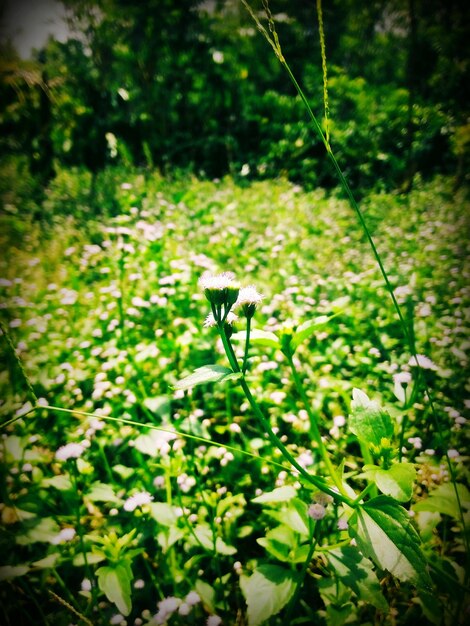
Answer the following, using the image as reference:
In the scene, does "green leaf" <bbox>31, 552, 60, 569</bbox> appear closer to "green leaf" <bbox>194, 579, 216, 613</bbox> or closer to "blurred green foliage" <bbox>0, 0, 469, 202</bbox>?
"green leaf" <bbox>194, 579, 216, 613</bbox>

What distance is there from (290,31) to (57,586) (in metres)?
12.0

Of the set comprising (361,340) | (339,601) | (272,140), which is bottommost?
(339,601)

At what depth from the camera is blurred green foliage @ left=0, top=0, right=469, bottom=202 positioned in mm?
6469

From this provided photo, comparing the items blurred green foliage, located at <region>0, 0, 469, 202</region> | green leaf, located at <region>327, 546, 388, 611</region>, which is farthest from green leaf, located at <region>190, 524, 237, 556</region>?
blurred green foliage, located at <region>0, 0, 469, 202</region>

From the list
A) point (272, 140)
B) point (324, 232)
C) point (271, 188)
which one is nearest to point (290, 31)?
point (272, 140)

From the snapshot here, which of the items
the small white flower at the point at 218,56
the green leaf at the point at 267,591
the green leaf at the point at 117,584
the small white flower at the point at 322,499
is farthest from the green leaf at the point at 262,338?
the small white flower at the point at 218,56

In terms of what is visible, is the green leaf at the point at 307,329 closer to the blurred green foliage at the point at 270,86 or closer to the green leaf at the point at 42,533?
the green leaf at the point at 42,533

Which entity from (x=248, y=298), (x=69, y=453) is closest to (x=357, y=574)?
(x=248, y=298)

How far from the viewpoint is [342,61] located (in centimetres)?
963

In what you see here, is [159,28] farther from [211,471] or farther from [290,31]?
[211,471]

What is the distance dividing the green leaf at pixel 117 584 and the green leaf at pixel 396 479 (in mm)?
727

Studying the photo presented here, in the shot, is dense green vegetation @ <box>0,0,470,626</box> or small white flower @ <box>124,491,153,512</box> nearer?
dense green vegetation @ <box>0,0,470,626</box>

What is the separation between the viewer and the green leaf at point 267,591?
35.0 inches

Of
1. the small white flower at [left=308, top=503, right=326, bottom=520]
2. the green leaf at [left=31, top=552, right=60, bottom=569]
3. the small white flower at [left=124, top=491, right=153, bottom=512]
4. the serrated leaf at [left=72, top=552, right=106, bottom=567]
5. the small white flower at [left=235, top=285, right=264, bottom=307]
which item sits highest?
the small white flower at [left=235, top=285, right=264, bottom=307]
